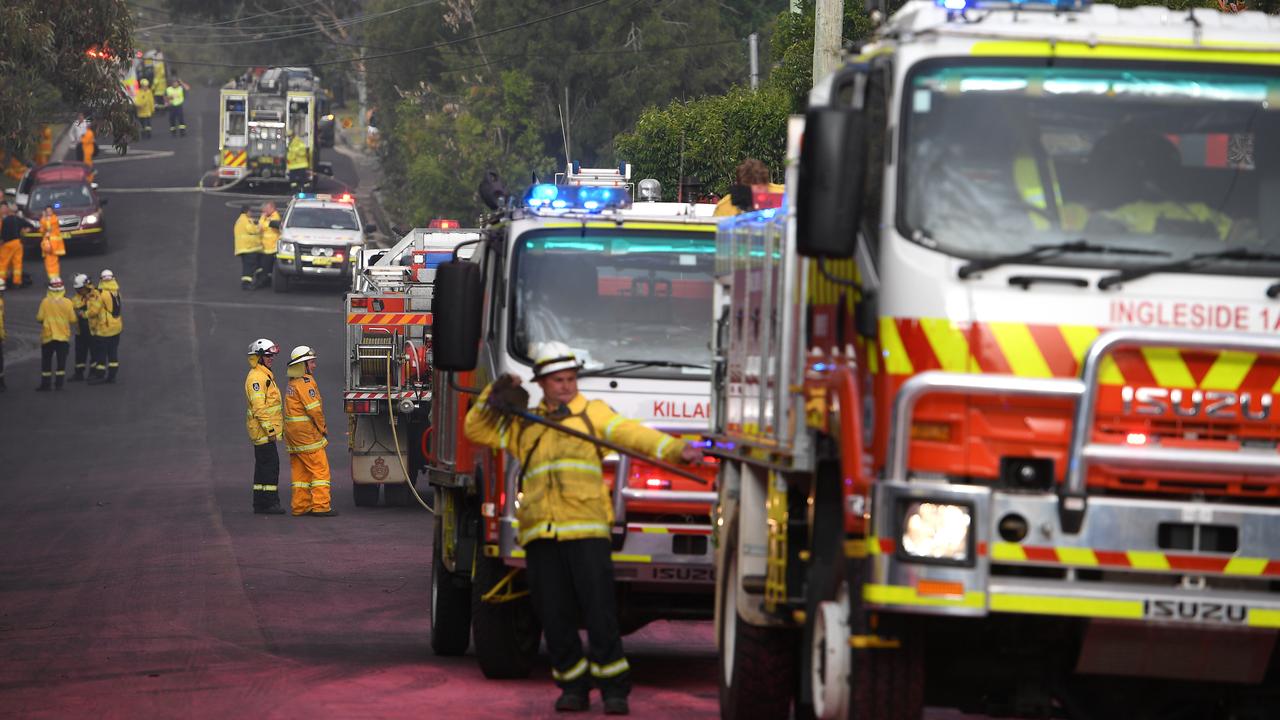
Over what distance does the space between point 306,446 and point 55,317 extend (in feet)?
38.2

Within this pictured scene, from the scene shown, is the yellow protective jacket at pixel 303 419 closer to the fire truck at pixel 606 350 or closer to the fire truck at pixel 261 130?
the fire truck at pixel 606 350

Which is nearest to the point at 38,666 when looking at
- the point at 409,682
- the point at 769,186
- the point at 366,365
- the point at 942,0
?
the point at 409,682

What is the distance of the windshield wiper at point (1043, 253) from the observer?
256 inches

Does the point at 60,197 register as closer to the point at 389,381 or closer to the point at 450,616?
the point at 389,381

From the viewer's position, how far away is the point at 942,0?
7051mm

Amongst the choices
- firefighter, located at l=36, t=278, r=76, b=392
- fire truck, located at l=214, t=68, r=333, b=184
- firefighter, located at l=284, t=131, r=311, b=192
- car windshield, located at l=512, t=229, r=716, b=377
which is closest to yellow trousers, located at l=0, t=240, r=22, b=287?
firefighter, located at l=36, t=278, r=76, b=392

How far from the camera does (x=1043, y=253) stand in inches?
258

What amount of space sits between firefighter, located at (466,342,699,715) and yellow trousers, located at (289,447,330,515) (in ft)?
36.9

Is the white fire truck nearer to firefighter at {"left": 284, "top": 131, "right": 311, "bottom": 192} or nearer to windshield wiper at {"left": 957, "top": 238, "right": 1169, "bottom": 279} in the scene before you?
windshield wiper at {"left": 957, "top": 238, "right": 1169, "bottom": 279}

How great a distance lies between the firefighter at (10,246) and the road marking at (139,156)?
1931cm

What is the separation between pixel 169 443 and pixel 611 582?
694 inches

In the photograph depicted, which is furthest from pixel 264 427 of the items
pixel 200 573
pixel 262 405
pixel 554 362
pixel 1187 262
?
pixel 1187 262

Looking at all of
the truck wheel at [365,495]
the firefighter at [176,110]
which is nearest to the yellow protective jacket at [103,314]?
the truck wheel at [365,495]

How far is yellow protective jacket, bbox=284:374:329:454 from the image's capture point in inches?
818
